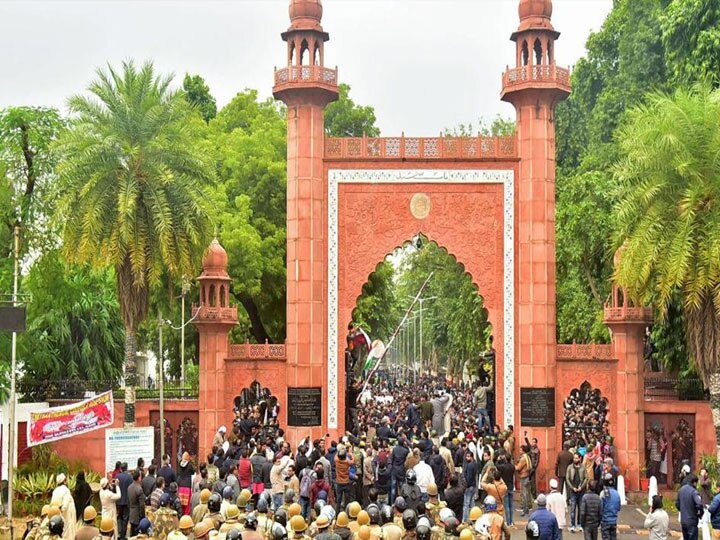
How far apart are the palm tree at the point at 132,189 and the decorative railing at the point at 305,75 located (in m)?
3.00

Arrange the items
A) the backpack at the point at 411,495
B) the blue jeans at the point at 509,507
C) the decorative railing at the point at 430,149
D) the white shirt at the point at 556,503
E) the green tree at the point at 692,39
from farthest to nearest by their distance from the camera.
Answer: the green tree at the point at 692,39 → the decorative railing at the point at 430,149 → the blue jeans at the point at 509,507 → the white shirt at the point at 556,503 → the backpack at the point at 411,495

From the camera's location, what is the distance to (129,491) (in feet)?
54.5

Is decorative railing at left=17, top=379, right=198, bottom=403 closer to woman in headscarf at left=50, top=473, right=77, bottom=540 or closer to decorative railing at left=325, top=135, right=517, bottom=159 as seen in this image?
decorative railing at left=325, top=135, right=517, bottom=159

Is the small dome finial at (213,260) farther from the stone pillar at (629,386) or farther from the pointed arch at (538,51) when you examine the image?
the stone pillar at (629,386)

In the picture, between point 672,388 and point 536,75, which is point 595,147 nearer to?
point 672,388

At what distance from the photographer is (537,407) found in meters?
24.7

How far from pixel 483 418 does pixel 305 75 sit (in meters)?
10.4

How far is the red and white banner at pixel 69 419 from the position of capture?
2016 centimetres

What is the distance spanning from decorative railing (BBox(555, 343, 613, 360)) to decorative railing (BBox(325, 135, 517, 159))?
5.04 m

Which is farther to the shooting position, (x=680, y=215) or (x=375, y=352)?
(x=375, y=352)

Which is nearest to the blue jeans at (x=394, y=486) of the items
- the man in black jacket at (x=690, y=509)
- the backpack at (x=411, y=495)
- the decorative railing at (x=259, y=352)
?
the backpack at (x=411, y=495)

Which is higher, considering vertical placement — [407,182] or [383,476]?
[407,182]

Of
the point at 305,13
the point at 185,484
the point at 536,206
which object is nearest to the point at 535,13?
the point at 536,206

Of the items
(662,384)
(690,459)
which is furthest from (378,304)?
(690,459)
